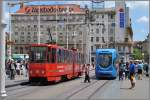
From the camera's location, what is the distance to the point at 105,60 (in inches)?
Result: 1864

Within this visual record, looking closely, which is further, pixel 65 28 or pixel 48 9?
pixel 48 9

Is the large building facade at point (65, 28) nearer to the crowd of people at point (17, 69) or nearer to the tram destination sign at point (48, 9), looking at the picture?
the tram destination sign at point (48, 9)

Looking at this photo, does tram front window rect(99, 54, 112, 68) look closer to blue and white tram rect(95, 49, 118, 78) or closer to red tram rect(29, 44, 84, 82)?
blue and white tram rect(95, 49, 118, 78)

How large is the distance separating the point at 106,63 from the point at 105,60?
12.1 inches

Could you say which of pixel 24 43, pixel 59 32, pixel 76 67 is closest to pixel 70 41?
pixel 59 32

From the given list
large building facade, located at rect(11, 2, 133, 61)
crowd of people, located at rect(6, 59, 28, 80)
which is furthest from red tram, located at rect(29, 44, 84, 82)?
large building facade, located at rect(11, 2, 133, 61)

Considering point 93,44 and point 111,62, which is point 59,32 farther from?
point 111,62

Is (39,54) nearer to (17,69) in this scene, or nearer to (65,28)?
(17,69)

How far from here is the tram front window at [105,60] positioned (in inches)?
1858

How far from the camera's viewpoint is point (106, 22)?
155 meters

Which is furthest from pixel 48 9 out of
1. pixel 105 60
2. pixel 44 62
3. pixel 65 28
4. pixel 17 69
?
pixel 44 62

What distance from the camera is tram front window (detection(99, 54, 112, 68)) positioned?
155 ft

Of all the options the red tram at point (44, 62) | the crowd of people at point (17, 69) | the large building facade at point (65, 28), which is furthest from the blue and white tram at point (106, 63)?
the large building facade at point (65, 28)

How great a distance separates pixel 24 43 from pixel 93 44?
21.9m
